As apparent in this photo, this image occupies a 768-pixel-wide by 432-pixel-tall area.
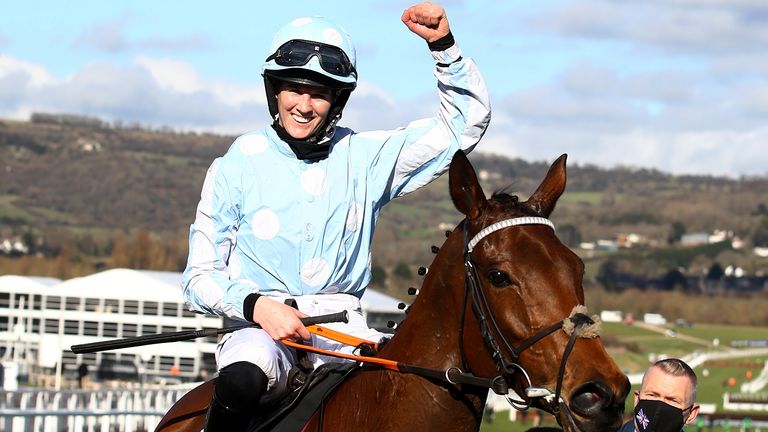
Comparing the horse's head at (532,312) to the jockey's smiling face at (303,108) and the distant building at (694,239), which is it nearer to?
the jockey's smiling face at (303,108)

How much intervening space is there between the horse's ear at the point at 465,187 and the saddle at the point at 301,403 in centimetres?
82

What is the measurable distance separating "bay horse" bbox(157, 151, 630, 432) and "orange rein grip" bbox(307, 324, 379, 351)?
0.44 feet

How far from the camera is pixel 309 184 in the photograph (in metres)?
4.69

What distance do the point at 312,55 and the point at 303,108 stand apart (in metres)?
0.20

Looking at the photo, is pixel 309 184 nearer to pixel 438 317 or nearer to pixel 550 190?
pixel 438 317

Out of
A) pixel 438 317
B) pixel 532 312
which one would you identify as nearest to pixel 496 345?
pixel 532 312

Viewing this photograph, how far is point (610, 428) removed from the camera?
361 cm

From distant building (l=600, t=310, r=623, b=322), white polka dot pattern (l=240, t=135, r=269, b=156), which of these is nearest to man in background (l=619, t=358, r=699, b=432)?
white polka dot pattern (l=240, t=135, r=269, b=156)

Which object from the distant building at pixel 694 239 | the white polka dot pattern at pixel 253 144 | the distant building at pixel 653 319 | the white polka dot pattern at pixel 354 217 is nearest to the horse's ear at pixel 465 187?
the white polka dot pattern at pixel 354 217

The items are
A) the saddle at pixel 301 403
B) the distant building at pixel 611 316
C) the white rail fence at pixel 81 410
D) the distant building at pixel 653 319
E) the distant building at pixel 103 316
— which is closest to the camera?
the saddle at pixel 301 403

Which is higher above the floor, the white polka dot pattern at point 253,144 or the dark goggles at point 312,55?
the dark goggles at point 312,55

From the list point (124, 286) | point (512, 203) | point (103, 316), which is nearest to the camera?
point (512, 203)

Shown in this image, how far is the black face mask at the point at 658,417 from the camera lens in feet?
15.1

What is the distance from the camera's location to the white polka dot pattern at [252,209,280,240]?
4617 millimetres
